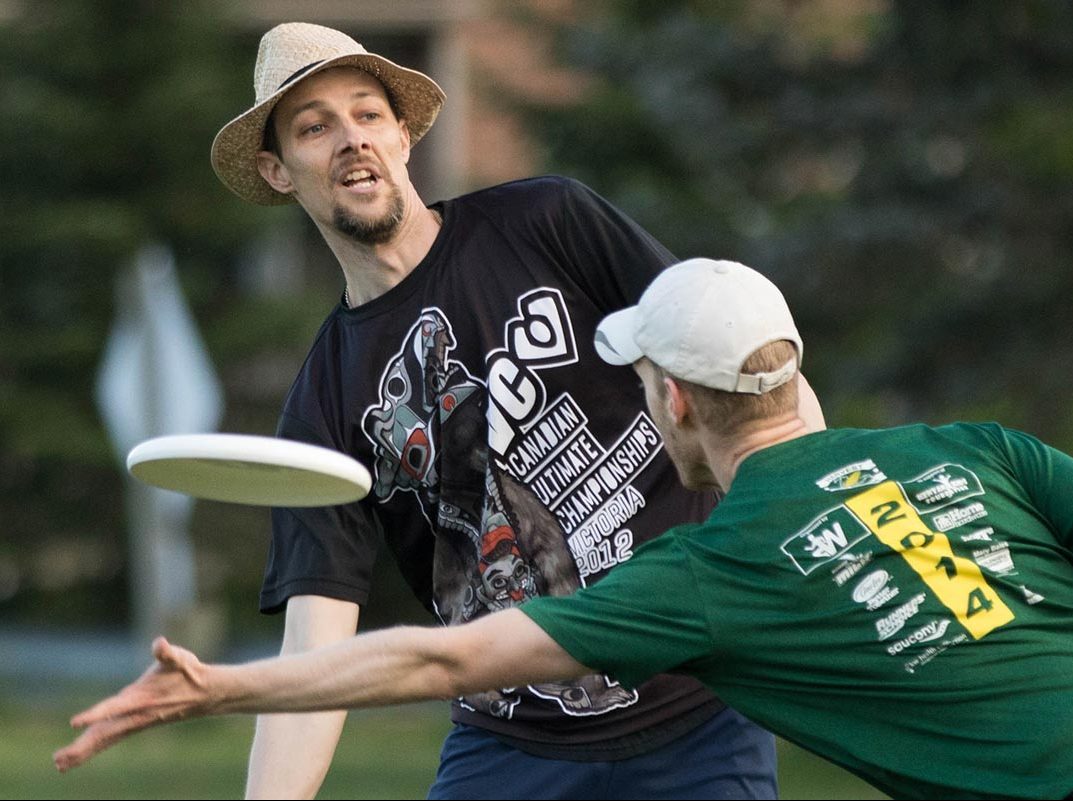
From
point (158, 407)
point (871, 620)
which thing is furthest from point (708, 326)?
point (158, 407)

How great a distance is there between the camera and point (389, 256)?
4.91m

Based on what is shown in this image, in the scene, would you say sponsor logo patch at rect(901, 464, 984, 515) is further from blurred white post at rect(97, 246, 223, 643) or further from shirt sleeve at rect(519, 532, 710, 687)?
blurred white post at rect(97, 246, 223, 643)

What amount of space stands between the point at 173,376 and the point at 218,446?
44.1 ft

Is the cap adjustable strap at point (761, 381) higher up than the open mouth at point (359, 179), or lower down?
lower down

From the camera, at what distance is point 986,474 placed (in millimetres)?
3932

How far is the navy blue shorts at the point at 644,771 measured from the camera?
15.6 feet

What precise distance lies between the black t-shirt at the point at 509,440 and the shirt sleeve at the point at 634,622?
96 centimetres

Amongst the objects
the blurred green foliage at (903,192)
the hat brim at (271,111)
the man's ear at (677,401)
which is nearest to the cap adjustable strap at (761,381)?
the man's ear at (677,401)

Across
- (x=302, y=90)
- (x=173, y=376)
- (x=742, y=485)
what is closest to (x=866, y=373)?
(x=173, y=376)

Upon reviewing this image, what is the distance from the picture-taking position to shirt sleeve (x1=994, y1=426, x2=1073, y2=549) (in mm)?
3926

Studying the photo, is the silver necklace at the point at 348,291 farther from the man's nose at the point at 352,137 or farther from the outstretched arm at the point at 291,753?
the outstretched arm at the point at 291,753

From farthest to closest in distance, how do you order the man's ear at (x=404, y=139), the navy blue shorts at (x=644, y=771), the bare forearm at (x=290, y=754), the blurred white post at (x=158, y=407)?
the blurred white post at (x=158, y=407) < the man's ear at (x=404, y=139) < the navy blue shorts at (x=644, y=771) < the bare forearm at (x=290, y=754)

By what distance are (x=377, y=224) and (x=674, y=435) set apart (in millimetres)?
1200

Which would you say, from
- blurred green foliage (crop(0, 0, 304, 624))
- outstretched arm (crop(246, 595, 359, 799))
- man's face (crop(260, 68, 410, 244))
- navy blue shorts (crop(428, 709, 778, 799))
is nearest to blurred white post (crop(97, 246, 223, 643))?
blurred green foliage (crop(0, 0, 304, 624))
